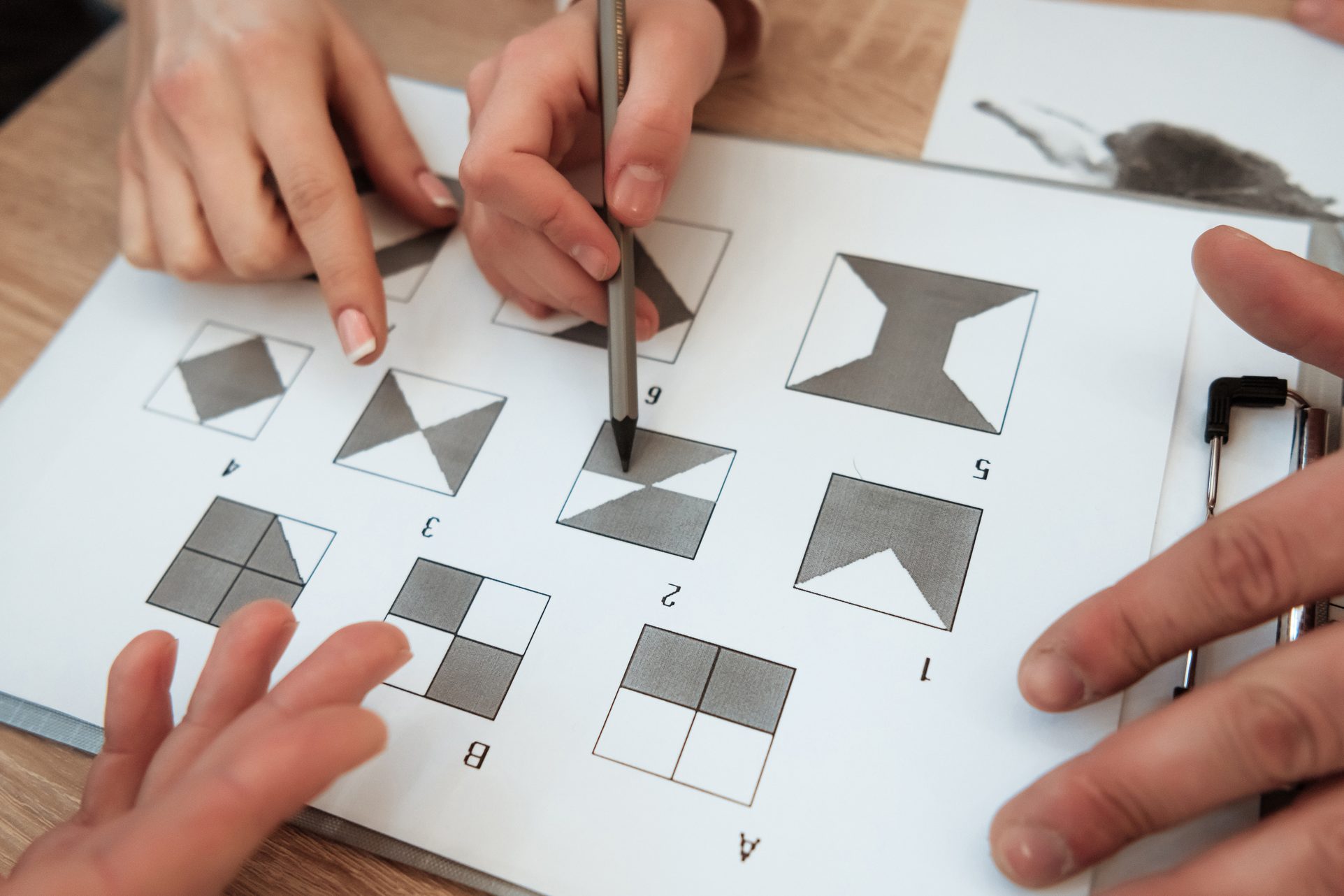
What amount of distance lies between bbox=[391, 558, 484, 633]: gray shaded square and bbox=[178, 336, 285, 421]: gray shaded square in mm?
209

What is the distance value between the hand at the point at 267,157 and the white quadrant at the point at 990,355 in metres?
0.41

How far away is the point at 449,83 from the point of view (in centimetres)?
86

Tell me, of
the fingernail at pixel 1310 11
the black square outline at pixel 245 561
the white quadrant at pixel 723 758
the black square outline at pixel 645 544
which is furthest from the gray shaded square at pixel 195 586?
the fingernail at pixel 1310 11

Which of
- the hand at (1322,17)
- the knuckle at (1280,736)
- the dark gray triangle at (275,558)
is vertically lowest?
the dark gray triangle at (275,558)

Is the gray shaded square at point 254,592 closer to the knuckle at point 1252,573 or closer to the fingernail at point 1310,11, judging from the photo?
the knuckle at point 1252,573

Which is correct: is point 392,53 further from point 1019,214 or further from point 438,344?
point 1019,214

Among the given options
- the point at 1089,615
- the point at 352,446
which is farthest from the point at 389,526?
the point at 1089,615

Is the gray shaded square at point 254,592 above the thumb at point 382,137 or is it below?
below

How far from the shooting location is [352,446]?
67 cm

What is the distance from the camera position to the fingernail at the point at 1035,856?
455mm

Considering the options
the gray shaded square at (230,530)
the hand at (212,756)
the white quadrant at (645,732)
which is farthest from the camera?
the gray shaded square at (230,530)

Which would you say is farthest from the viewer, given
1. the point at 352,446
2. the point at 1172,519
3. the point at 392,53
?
the point at 392,53

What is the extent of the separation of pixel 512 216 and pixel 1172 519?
45 centimetres

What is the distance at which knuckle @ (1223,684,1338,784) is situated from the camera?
433 mm
